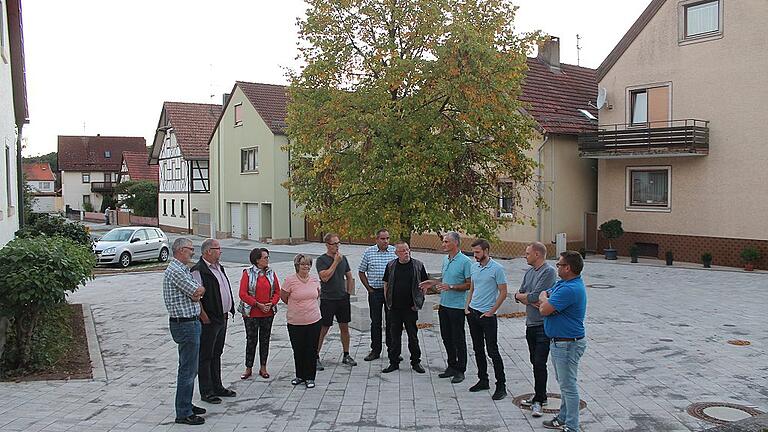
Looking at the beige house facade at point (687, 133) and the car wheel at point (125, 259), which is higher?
the beige house facade at point (687, 133)

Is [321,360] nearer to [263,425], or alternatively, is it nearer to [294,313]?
[294,313]

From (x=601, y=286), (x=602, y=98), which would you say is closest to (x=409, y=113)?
(x=601, y=286)

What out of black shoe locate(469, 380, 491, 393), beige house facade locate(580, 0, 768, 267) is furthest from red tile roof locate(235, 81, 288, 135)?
black shoe locate(469, 380, 491, 393)

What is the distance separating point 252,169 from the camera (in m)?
35.6

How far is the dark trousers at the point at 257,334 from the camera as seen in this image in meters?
8.55

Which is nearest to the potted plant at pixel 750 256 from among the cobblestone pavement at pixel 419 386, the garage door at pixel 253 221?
the cobblestone pavement at pixel 419 386

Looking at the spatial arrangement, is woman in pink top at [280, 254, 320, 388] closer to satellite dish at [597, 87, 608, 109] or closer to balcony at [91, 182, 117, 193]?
satellite dish at [597, 87, 608, 109]

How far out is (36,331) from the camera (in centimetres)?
962

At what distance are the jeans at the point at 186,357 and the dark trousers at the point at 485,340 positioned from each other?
118 inches

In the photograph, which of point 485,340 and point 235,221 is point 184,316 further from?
point 235,221

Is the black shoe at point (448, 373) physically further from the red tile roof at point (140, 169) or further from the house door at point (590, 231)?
the red tile roof at point (140, 169)

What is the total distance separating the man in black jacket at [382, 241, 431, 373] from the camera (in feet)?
29.4

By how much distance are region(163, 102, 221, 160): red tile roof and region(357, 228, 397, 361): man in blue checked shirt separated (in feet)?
110

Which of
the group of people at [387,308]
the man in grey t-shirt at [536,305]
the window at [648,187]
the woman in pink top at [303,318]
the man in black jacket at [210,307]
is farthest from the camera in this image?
the window at [648,187]
